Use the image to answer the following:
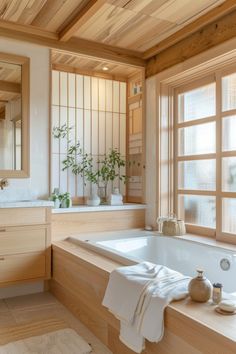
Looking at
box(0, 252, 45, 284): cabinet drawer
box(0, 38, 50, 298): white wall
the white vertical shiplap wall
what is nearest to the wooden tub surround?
box(0, 252, 45, 284): cabinet drawer

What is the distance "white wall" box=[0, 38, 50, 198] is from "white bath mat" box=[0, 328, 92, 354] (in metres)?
1.36

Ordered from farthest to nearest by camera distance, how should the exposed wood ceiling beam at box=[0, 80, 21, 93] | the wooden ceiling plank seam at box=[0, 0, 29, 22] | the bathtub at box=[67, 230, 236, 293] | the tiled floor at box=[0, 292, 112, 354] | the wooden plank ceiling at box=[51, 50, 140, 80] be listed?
the wooden plank ceiling at box=[51, 50, 140, 80] → the exposed wood ceiling beam at box=[0, 80, 21, 93] → the wooden ceiling plank seam at box=[0, 0, 29, 22] → the bathtub at box=[67, 230, 236, 293] → the tiled floor at box=[0, 292, 112, 354]

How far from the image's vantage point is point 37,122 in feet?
10.4

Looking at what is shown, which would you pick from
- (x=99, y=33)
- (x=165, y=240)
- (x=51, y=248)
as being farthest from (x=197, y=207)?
(x=99, y=33)

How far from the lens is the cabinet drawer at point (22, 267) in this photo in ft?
9.05

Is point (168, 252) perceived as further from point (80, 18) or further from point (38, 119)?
point (80, 18)

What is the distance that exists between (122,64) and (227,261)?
91.1 inches

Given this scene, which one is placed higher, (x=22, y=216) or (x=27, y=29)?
(x=27, y=29)

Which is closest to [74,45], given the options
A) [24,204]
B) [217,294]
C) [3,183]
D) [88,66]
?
[88,66]

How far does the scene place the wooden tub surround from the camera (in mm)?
1294

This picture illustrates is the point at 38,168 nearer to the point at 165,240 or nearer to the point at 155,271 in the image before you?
the point at 165,240

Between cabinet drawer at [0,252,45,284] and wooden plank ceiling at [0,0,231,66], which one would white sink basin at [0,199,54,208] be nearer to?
cabinet drawer at [0,252,45,284]

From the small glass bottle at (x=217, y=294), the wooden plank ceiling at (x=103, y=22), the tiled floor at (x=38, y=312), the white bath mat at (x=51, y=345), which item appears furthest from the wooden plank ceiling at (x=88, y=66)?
the small glass bottle at (x=217, y=294)

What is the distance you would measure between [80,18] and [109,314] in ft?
7.46
